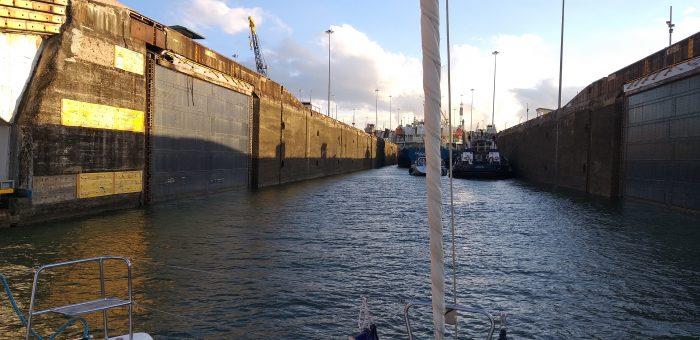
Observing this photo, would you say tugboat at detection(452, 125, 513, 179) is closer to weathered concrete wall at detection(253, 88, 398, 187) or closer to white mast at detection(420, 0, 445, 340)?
weathered concrete wall at detection(253, 88, 398, 187)

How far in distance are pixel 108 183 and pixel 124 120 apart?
2560 mm

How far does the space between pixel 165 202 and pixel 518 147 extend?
44.3 m

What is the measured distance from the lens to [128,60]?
19.6 metres

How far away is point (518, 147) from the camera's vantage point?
57531mm

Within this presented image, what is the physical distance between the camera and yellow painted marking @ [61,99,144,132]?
16.3 metres

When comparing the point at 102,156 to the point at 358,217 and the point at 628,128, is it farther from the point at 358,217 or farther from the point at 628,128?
the point at 628,128

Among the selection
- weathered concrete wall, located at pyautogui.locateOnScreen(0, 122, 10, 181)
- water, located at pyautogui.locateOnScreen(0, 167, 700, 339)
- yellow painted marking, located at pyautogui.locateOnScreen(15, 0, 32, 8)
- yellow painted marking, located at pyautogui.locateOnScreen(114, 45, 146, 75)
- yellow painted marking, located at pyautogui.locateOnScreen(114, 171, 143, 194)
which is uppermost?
yellow painted marking, located at pyautogui.locateOnScreen(15, 0, 32, 8)

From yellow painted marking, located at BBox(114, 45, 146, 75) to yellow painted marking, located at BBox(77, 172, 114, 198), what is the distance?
4.07 m

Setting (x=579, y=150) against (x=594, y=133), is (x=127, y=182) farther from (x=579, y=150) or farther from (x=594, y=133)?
(x=579, y=150)

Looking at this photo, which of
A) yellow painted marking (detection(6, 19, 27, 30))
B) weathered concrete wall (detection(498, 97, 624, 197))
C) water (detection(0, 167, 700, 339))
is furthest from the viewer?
weathered concrete wall (detection(498, 97, 624, 197))

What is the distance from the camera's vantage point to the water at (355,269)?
A: 24.6ft

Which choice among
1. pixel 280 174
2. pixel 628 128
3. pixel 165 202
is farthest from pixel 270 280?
pixel 280 174

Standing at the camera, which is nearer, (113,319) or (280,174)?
(113,319)

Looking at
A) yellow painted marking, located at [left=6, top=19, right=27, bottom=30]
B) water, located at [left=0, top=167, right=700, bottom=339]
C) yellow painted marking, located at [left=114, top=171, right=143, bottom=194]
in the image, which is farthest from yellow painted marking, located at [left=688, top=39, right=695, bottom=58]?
yellow painted marking, located at [left=6, top=19, right=27, bottom=30]
